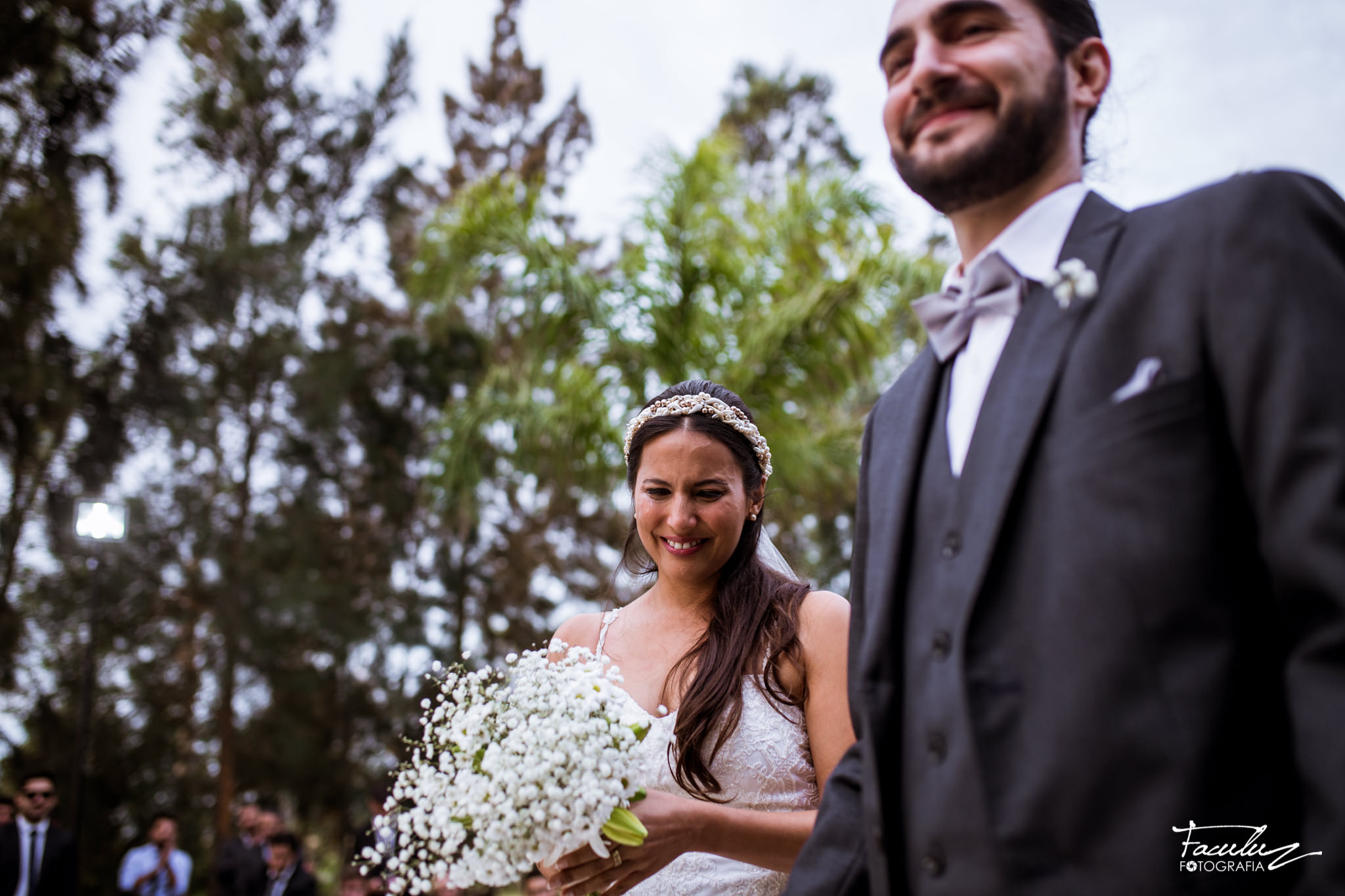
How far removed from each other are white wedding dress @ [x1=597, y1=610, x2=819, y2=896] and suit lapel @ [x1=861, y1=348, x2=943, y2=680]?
3.94 feet

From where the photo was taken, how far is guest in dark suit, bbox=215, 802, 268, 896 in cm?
946

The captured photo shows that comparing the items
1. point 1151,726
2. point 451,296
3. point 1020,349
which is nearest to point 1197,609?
point 1151,726

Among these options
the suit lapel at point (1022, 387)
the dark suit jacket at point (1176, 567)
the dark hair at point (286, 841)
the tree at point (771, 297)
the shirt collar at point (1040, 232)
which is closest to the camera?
the dark suit jacket at point (1176, 567)

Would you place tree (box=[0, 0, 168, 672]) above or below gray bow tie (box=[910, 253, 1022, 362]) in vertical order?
above

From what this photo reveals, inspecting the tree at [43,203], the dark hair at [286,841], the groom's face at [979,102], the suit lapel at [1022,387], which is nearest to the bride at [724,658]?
the suit lapel at [1022,387]

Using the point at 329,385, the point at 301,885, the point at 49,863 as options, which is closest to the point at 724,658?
the point at 301,885

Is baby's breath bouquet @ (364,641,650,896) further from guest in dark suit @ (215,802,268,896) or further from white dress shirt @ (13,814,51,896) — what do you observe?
guest in dark suit @ (215,802,268,896)

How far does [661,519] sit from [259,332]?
16.2 metres

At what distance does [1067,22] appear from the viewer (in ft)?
5.05

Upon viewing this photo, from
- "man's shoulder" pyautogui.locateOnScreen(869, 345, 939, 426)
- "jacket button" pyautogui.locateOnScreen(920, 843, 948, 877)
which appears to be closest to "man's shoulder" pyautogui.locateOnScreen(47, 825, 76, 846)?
"man's shoulder" pyautogui.locateOnScreen(869, 345, 939, 426)

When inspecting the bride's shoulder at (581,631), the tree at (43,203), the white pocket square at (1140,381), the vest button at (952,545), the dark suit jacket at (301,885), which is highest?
the tree at (43,203)

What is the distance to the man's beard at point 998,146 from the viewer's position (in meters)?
→ 1.49

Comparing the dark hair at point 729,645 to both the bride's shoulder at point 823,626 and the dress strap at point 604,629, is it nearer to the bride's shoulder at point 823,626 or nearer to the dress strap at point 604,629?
the bride's shoulder at point 823,626
